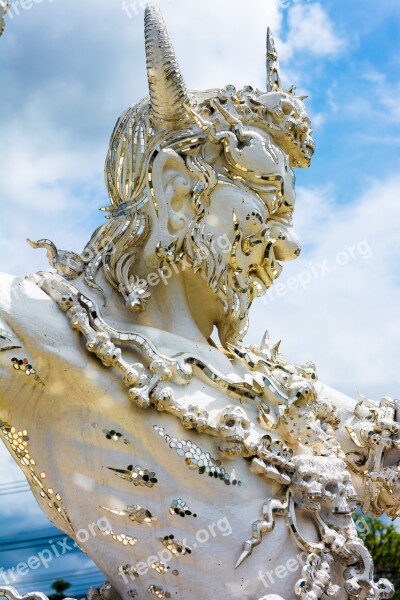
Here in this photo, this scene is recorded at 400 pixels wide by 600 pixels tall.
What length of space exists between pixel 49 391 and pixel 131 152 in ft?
3.59

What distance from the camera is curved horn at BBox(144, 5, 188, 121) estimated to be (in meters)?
3.53

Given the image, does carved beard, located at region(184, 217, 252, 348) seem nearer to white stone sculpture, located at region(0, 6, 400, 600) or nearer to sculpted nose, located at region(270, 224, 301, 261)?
white stone sculpture, located at region(0, 6, 400, 600)

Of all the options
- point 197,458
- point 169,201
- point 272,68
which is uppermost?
point 272,68

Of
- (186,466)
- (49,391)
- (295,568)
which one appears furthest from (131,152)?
(295,568)

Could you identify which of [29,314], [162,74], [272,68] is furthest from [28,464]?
[272,68]

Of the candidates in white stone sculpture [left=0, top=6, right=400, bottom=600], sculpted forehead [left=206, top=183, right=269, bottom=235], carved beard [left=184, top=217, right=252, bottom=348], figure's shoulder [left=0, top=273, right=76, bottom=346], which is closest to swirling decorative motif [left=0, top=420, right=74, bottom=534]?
white stone sculpture [left=0, top=6, right=400, bottom=600]

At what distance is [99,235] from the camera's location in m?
3.63

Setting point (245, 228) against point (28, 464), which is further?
point (245, 228)

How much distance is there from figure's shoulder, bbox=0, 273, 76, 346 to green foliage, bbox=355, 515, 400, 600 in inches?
420

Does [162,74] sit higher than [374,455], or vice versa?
[162,74]

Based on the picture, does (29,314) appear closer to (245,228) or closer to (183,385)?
(183,385)

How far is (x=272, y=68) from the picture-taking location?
407 cm

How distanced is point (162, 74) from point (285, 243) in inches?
34.0

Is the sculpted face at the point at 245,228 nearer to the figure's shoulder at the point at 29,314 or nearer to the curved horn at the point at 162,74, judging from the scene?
the curved horn at the point at 162,74
